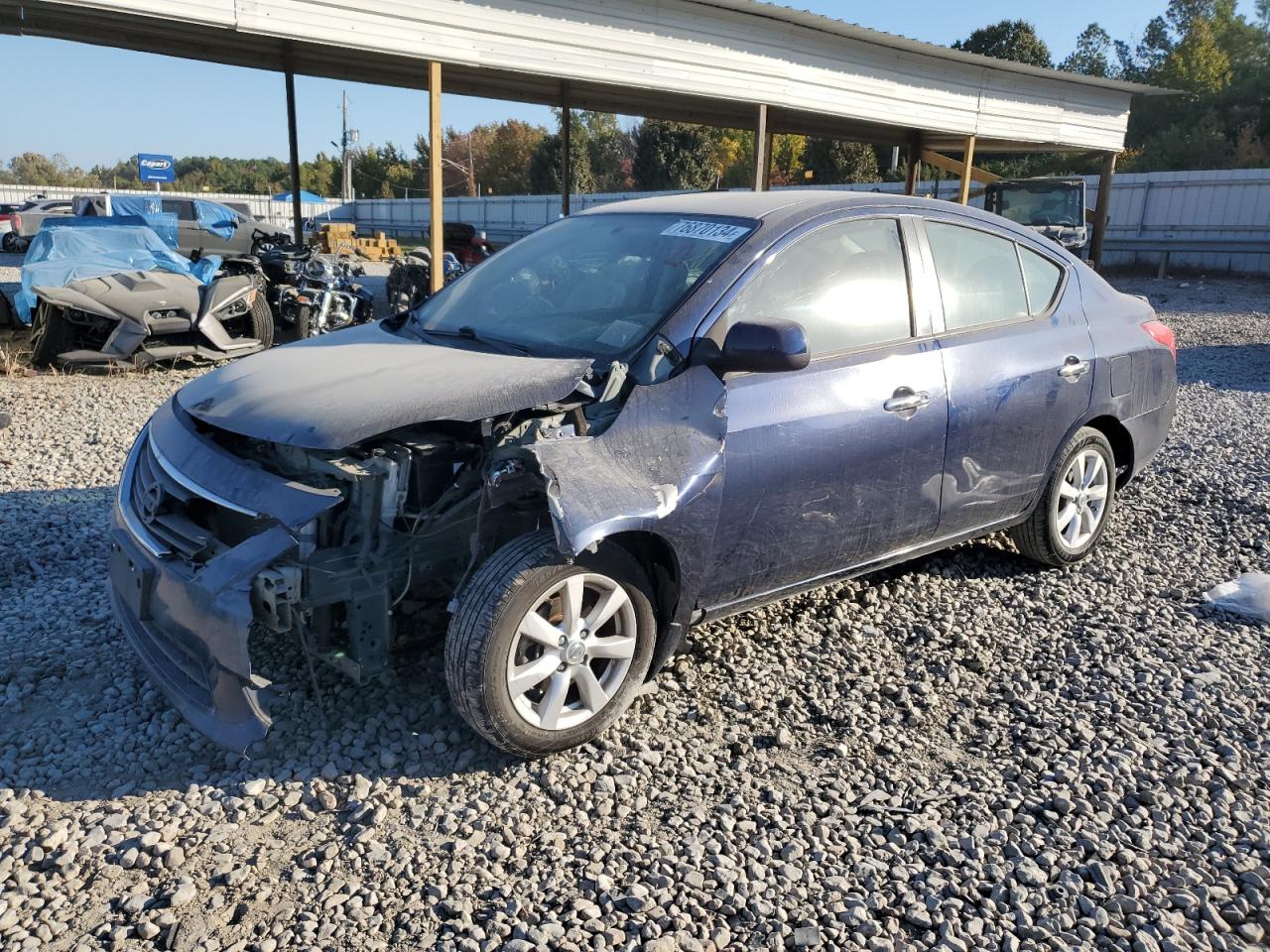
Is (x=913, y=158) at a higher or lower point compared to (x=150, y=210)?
higher

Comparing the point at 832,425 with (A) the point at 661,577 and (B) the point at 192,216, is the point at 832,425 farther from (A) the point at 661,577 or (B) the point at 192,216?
(B) the point at 192,216

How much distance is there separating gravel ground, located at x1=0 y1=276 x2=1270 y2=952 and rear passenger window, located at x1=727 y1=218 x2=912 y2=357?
4.19 feet

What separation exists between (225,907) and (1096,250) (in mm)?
21563

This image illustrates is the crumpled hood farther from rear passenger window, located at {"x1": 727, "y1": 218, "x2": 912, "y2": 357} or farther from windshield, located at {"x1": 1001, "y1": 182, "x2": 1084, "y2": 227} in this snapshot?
windshield, located at {"x1": 1001, "y1": 182, "x2": 1084, "y2": 227}

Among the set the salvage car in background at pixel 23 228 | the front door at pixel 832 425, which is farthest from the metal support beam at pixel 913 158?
the salvage car in background at pixel 23 228

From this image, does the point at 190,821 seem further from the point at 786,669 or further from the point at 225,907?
the point at 786,669

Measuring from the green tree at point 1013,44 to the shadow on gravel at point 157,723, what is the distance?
44136 millimetres

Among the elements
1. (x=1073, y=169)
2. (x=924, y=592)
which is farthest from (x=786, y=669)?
(x=1073, y=169)

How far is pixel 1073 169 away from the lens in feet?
124

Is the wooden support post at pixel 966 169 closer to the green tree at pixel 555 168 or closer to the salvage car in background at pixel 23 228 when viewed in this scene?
the salvage car in background at pixel 23 228

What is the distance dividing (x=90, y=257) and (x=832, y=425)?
29.2ft

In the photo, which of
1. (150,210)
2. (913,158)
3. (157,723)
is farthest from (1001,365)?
(150,210)

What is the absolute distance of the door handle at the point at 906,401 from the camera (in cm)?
358

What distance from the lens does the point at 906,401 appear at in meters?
3.61
